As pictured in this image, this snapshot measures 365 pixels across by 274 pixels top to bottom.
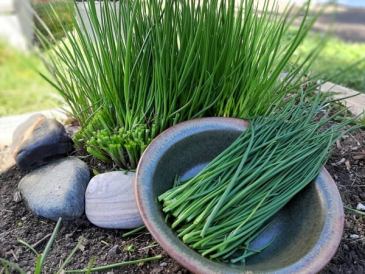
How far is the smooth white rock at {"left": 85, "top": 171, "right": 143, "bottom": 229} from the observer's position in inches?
51.3

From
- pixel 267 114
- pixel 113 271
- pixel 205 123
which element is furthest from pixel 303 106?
pixel 113 271

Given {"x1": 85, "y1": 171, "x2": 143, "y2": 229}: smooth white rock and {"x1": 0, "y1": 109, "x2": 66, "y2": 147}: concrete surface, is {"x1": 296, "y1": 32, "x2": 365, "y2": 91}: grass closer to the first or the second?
{"x1": 0, "y1": 109, "x2": 66, "y2": 147}: concrete surface

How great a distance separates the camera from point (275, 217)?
122cm

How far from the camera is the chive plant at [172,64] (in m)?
1.28

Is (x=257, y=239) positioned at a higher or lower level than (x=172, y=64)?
lower

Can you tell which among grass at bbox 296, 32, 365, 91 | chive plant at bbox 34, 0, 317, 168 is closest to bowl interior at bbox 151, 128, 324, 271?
chive plant at bbox 34, 0, 317, 168

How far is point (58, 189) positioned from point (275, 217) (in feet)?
2.19

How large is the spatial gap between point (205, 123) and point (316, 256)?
49cm

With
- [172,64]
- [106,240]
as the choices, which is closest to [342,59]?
[172,64]

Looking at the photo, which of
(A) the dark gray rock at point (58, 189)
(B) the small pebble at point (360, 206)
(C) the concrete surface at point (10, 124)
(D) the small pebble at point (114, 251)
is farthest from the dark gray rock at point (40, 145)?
(B) the small pebble at point (360, 206)

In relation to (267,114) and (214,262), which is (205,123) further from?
(214,262)

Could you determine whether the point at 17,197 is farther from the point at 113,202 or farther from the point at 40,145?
the point at 113,202

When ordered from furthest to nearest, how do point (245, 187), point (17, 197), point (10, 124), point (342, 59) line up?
point (342, 59) → point (10, 124) → point (17, 197) → point (245, 187)

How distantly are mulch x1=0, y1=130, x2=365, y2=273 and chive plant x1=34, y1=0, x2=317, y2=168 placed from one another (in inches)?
10.0
